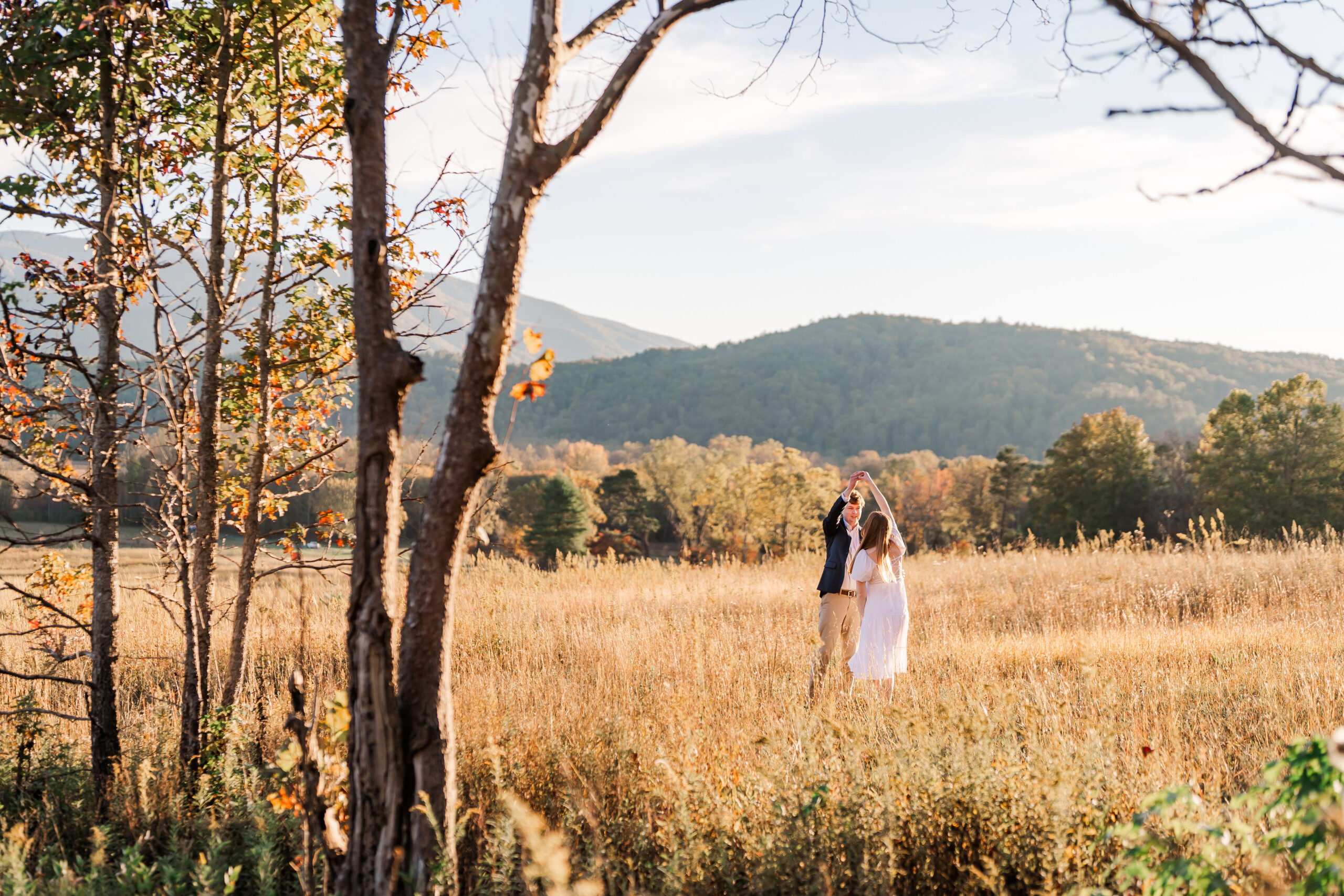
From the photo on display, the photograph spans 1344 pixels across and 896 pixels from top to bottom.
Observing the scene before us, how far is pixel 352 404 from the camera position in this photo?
16.6ft

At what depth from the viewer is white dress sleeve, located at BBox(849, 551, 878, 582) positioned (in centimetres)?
575

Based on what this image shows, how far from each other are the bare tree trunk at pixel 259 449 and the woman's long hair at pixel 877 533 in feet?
14.1

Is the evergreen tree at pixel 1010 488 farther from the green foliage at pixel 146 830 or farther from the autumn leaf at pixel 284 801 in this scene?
the autumn leaf at pixel 284 801

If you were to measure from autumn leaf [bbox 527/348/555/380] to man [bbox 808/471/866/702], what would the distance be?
4.01 m

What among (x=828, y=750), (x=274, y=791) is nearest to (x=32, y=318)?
(x=274, y=791)

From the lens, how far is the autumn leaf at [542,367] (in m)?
2.33

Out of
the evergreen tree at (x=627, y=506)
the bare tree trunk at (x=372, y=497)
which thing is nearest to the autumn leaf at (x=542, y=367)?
the bare tree trunk at (x=372, y=497)

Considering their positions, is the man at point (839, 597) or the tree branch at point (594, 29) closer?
the tree branch at point (594, 29)

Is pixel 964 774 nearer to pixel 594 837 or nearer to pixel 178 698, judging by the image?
pixel 594 837

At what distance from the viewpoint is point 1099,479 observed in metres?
39.8

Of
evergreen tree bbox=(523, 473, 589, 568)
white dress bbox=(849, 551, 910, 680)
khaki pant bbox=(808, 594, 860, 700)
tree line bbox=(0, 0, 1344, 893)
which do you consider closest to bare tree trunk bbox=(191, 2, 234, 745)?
tree line bbox=(0, 0, 1344, 893)

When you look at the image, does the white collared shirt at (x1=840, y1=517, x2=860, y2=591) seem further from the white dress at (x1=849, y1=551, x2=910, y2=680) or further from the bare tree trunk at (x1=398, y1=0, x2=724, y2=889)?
the bare tree trunk at (x1=398, y1=0, x2=724, y2=889)

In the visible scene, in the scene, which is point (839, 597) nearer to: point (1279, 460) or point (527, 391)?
point (527, 391)

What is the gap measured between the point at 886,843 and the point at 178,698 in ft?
19.4
